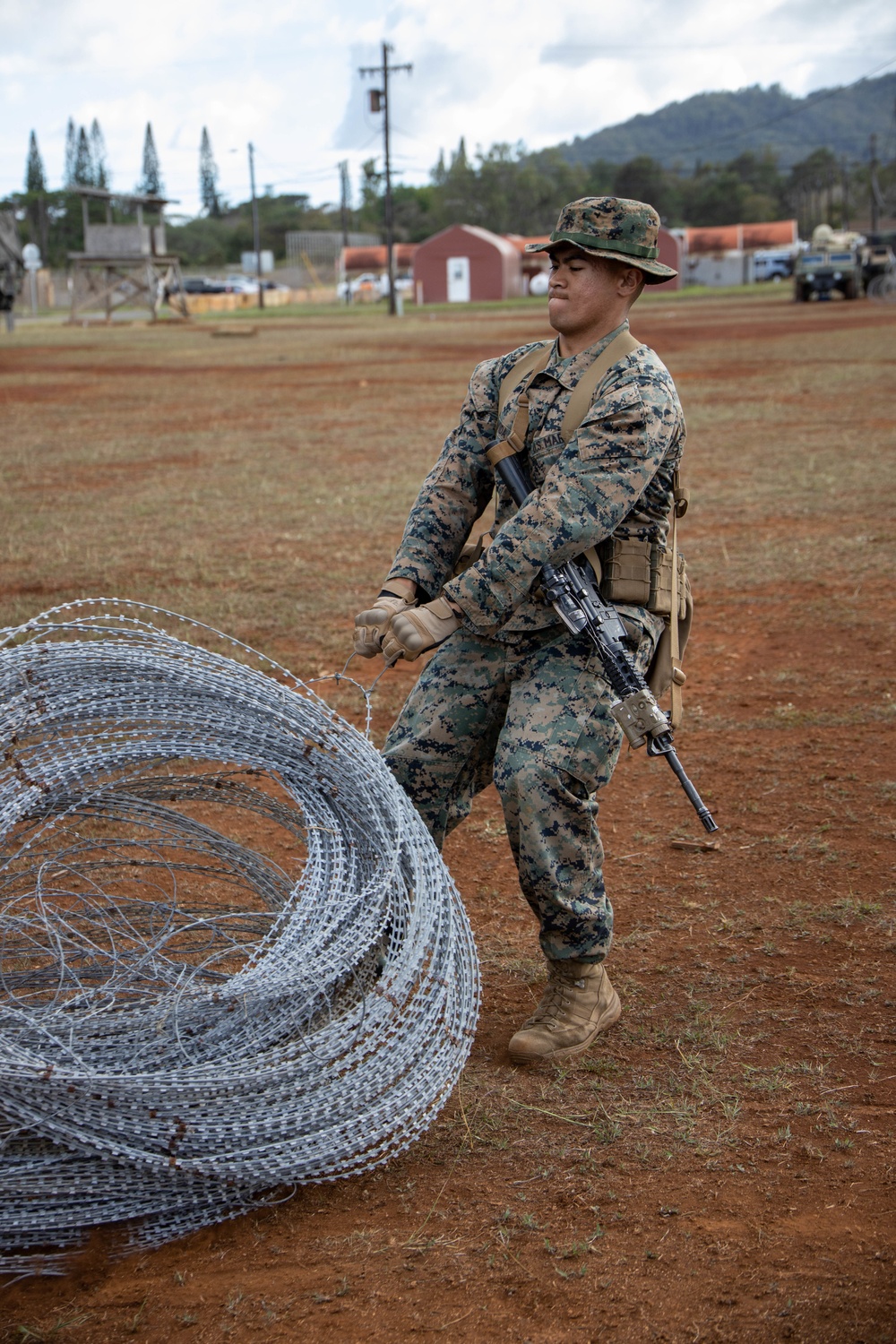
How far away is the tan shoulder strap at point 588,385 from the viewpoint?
11.4 ft

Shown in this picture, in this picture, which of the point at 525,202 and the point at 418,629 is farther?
the point at 525,202

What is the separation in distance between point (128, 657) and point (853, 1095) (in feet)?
6.77

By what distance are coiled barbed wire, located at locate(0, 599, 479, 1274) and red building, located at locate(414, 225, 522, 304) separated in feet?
226

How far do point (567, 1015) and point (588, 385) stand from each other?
163 cm

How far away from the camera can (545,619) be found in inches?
136

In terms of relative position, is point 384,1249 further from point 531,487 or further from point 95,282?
point 95,282

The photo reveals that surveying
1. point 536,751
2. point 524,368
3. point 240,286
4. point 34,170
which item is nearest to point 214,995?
point 536,751

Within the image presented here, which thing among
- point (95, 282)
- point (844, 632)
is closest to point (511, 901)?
point (844, 632)

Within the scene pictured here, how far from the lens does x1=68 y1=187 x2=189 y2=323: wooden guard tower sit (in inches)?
1987

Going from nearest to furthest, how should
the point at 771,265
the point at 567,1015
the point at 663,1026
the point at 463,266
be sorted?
the point at 567,1015 < the point at 663,1026 < the point at 463,266 < the point at 771,265

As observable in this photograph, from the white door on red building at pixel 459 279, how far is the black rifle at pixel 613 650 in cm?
6952

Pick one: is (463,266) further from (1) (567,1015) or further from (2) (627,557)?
(1) (567,1015)

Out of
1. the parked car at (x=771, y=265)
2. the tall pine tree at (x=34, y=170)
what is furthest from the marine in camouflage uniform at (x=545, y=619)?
the tall pine tree at (x=34, y=170)

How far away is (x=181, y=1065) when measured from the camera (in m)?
3.07
